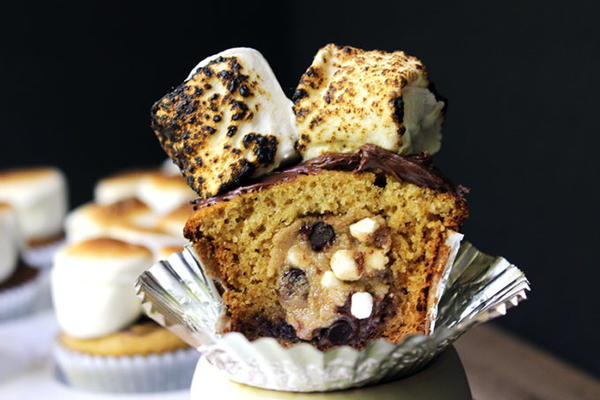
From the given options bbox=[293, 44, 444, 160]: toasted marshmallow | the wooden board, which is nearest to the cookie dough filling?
bbox=[293, 44, 444, 160]: toasted marshmallow

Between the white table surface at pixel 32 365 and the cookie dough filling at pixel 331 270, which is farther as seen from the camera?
the white table surface at pixel 32 365

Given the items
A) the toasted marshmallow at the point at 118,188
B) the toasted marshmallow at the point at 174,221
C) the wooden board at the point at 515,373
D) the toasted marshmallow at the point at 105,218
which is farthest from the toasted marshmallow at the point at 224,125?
the toasted marshmallow at the point at 118,188

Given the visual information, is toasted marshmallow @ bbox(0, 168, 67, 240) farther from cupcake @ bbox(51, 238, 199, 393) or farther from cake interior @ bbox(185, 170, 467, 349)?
cake interior @ bbox(185, 170, 467, 349)

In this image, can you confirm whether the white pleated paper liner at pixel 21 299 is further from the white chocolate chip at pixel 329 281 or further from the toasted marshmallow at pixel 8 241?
the white chocolate chip at pixel 329 281

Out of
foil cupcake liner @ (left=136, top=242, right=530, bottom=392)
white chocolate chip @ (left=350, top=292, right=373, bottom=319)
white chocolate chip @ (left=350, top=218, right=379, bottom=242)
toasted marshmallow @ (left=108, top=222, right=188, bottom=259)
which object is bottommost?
toasted marshmallow @ (left=108, top=222, right=188, bottom=259)

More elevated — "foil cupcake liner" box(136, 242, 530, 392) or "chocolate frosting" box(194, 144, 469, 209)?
"chocolate frosting" box(194, 144, 469, 209)

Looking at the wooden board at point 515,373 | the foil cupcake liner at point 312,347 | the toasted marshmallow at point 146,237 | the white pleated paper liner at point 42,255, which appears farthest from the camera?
the white pleated paper liner at point 42,255
